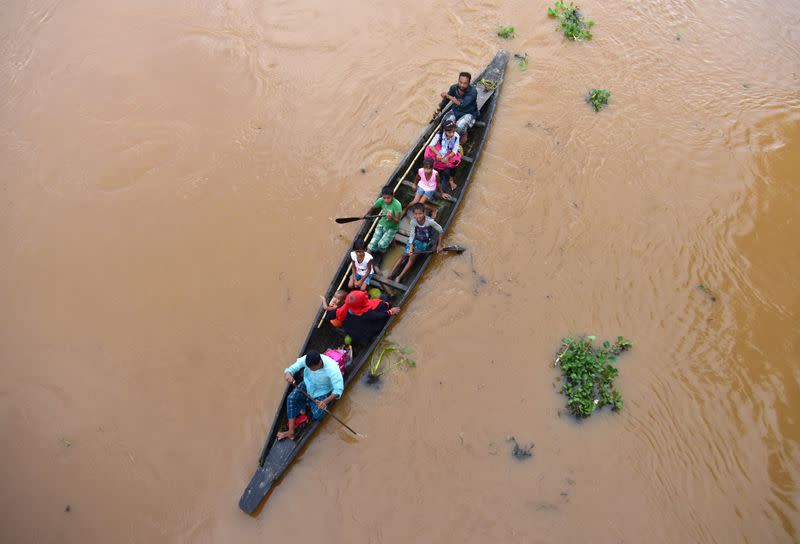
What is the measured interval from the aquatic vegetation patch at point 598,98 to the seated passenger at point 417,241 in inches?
153

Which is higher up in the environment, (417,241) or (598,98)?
(598,98)

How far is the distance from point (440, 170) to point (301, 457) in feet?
13.5

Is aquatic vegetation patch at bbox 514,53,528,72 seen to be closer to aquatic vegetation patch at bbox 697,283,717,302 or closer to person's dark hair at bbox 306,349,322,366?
aquatic vegetation patch at bbox 697,283,717,302

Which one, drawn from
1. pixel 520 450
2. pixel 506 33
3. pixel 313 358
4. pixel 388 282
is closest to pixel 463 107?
pixel 506 33

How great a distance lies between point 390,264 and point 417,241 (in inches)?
20.9

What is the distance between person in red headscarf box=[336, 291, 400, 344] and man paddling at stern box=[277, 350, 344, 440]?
53 cm

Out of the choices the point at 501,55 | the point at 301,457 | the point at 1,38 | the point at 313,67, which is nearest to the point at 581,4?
the point at 501,55

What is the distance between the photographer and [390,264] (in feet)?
22.1

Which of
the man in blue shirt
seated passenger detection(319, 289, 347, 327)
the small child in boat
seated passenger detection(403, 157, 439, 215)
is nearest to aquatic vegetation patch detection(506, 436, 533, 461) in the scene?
seated passenger detection(319, 289, 347, 327)

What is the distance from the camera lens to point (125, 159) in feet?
25.5

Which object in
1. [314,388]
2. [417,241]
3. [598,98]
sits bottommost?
[314,388]

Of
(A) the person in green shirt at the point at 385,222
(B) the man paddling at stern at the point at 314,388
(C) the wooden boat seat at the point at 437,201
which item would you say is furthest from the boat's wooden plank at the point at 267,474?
(C) the wooden boat seat at the point at 437,201

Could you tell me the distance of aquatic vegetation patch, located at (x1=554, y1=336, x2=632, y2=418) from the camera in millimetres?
5840

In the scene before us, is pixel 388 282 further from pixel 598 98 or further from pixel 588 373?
pixel 598 98
